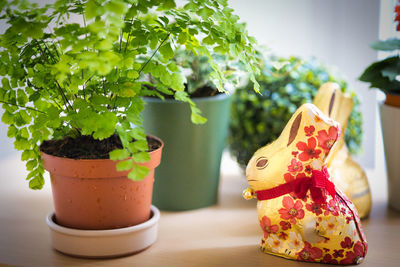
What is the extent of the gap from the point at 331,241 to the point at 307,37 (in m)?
0.91

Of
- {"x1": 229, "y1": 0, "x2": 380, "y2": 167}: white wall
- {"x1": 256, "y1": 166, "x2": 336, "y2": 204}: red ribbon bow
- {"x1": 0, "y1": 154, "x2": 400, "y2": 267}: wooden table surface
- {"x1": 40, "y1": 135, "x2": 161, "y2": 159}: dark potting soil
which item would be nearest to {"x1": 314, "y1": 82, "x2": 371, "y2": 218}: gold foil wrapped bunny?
{"x1": 0, "y1": 154, "x2": 400, "y2": 267}: wooden table surface

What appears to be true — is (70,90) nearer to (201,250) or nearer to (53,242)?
(53,242)

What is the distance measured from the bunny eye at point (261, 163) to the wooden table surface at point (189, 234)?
19cm

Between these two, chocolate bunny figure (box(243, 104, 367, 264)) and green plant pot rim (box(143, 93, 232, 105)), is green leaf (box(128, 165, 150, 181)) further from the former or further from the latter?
green plant pot rim (box(143, 93, 232, 105))

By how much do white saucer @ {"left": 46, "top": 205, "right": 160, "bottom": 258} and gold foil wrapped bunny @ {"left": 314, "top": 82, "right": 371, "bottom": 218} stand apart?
1.46 feet

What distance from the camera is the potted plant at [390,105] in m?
1.25

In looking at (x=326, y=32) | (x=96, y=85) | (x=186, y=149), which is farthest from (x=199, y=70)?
(x=326, y=32)

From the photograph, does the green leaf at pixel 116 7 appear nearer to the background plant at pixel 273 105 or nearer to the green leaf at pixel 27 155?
the green leaf at pixel 27 155

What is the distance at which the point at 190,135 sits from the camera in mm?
1219

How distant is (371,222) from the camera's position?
1.20 meters

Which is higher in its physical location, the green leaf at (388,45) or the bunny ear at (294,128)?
the green leaf at (388,45)

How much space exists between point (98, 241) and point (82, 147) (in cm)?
18

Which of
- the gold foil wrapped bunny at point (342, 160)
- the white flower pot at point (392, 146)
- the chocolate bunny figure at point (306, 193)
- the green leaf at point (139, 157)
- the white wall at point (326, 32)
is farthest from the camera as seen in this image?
the white wall at point (326, 32)

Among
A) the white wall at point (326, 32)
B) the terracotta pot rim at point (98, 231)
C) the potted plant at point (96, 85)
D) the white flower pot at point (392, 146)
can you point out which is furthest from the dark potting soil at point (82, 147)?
the white wall at point (326, 32)
